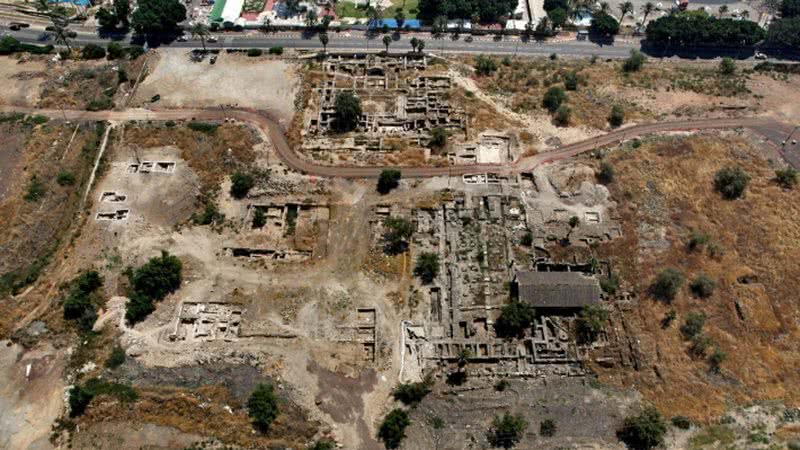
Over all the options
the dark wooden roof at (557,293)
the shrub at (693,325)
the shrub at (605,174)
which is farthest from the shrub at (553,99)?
the shrub at (693,325)

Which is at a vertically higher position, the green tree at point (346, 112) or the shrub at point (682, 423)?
the green tree at point (346, 112)

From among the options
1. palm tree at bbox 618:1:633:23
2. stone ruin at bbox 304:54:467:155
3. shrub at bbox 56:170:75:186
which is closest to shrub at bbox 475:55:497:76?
stone ruin at bbox 304:54:467:155

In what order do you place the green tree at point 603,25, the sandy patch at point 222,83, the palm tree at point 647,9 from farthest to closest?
1. the palm tree at point 647,9
2. the green tree at point 603,25
3. the sandy patch at point 222,83

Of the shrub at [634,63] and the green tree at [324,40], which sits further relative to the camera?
the green tree at [324,40]

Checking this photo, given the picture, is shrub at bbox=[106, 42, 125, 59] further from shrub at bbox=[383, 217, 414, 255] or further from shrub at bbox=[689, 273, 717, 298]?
shrub at bbox=[689, 273, 717, 298]

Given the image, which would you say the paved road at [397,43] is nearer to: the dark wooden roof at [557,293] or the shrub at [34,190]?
the shrub at [34,190]

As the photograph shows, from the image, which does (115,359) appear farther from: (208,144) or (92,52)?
(92,52)

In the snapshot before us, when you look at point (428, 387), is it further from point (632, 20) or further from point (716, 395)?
point (632, 20)
